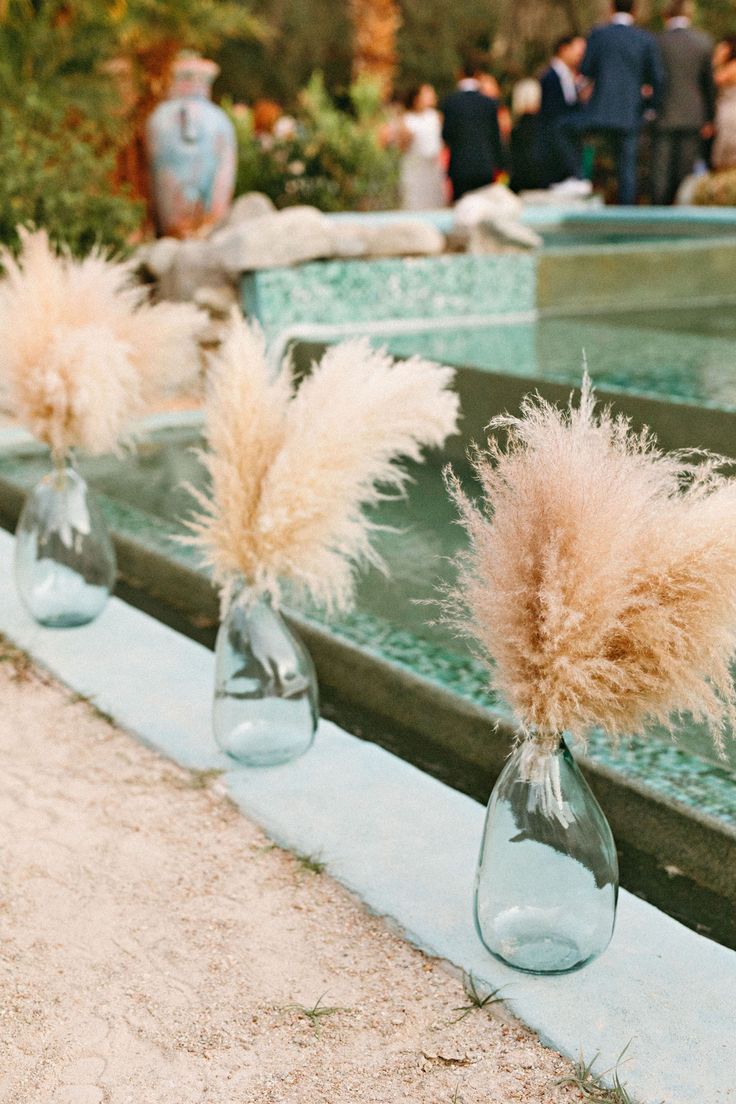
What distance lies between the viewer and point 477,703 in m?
3.11

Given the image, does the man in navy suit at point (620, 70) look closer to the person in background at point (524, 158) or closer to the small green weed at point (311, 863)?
the person in background at point (524, 158)

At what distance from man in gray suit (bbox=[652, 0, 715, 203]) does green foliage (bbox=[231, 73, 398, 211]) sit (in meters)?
2.51

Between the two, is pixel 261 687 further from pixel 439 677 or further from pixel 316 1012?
pixel 316 1012

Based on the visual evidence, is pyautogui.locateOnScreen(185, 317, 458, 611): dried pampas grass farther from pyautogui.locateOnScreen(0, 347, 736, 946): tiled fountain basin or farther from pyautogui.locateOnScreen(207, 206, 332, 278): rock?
pyautogui.locateOnScreen(207, 206, 332, 278): rock

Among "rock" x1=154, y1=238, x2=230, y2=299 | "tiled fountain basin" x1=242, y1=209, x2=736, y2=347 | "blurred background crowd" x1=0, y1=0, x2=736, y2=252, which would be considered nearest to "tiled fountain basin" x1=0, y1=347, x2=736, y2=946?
"tiled fountain basin" x1=242, y1=209, x2=736, y2=347

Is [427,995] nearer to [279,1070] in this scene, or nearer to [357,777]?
[279,1070]

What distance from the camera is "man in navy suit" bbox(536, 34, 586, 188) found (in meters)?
12.2

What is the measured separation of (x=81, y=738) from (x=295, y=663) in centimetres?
69

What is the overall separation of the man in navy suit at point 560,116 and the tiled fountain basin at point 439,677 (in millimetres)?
7751

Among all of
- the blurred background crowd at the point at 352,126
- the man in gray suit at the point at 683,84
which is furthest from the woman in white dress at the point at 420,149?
the man in gray suit at the point at 683,84

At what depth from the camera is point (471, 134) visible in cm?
1217

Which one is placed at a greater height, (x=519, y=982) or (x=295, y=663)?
(x=295, y=663)

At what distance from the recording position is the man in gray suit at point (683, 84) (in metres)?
11.2

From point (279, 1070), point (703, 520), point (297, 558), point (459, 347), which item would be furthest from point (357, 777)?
point (459, 347)
